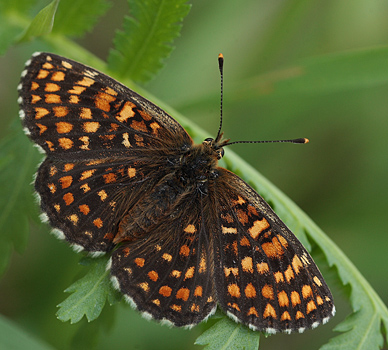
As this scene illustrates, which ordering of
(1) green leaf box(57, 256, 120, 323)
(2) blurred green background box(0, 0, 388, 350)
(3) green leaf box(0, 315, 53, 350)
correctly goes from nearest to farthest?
(1) green leaf box(57, 256, 120, 323) < (3) green leaf box(0, 315, 53, 350) < (2) blurred green background box(0, 0, 388, 350)

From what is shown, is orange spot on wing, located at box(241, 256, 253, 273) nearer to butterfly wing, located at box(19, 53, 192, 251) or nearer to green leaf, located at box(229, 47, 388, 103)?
butterfly wing, located at box(19, 53, 192, 251)

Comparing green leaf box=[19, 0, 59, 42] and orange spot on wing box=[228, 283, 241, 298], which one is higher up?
green leaf box=[19, 0, 59, 42]

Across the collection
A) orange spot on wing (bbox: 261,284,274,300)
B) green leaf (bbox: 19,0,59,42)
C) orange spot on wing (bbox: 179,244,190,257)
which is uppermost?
green leaf (bbox: 19,0,59,42)

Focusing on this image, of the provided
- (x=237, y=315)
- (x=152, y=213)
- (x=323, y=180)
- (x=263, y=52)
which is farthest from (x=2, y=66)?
(x=237, y=315)

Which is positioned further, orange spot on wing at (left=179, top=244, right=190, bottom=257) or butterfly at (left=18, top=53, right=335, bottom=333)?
orange spot on wing at (left=179, top=244, right=190, bottom=257)

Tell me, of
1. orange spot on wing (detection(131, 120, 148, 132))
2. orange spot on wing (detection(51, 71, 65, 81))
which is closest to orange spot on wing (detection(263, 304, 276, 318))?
orange spot on wing (detection(131, 120, 148, 132))

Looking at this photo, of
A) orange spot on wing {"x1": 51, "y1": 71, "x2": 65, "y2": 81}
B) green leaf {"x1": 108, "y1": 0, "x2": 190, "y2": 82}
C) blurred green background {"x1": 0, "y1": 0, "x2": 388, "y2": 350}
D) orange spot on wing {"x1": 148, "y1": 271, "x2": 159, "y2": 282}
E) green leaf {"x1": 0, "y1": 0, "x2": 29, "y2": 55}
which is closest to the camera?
orange spot on wing {"x1": 148, "y1": 271, "x2": 159, "y2": 282}

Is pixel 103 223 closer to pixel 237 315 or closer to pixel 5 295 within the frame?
pixel 237 315

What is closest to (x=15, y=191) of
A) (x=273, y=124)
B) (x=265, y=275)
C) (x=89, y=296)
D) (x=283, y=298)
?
(x=89, y=296)
